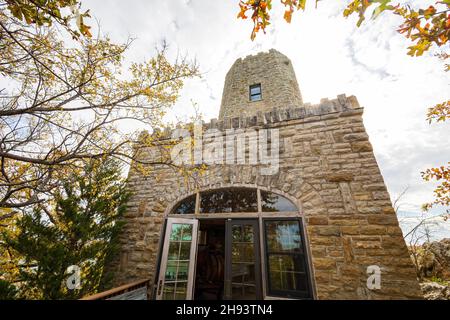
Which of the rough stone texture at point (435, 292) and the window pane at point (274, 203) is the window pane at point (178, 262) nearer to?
the window pane at point (274, 203)

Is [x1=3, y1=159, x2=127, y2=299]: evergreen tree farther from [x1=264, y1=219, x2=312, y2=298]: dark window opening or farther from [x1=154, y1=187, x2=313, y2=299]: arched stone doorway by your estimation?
[x1=264, y1=219, x2=312, y2=298]: dark window opening

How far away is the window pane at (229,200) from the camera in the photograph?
4.17 meters

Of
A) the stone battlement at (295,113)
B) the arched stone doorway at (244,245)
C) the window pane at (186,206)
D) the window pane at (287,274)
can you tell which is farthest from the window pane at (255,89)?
the window pane at (287,274)

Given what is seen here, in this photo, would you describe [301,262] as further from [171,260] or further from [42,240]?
[42,240]

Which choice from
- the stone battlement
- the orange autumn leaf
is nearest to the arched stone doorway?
the stone battlement

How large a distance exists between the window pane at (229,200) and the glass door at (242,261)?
12.1 inches

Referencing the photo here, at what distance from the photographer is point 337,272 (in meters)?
3.13

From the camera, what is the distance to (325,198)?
3.61 metres

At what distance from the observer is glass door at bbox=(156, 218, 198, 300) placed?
3.75 metres

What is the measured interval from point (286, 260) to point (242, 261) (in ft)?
2.83

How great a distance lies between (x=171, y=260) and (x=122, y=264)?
1357 mm

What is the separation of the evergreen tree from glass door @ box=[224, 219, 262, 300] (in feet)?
9.00

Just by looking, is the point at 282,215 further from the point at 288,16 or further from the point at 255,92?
the point at 255,92

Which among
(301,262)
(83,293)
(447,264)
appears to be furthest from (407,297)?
(83,293)
